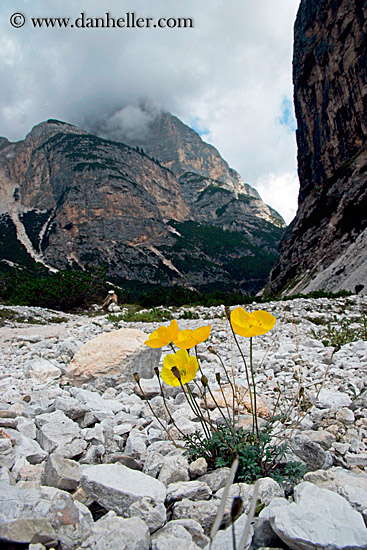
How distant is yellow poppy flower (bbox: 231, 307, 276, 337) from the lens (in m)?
1.50

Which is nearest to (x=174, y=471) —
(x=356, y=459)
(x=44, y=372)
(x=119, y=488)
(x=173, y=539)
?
(x=119, y=488)

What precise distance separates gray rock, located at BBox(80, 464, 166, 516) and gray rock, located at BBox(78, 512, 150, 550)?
21 centimetres

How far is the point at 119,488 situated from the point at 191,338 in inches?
34.0

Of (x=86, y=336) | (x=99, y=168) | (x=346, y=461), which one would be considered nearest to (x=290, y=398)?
(x=346, y=461)

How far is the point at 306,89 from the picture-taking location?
4925 cm

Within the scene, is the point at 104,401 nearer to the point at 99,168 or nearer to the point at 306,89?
the point at 306,89

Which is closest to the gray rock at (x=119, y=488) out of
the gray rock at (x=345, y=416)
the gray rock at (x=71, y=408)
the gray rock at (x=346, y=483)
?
the gray rock at (x=346, y=483)

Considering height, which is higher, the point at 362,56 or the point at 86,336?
the point at 362,56

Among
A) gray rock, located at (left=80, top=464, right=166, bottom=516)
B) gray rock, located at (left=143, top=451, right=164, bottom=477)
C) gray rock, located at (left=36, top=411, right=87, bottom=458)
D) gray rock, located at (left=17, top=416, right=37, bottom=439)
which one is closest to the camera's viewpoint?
gray rock, located at (left=80, top=464, right=166, bottom=516)

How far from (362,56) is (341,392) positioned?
4953 centimetres

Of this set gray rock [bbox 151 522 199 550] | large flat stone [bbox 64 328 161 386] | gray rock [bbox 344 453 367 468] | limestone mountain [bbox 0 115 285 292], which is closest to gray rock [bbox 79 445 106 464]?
gray rock [bbox 151 522 199 550]

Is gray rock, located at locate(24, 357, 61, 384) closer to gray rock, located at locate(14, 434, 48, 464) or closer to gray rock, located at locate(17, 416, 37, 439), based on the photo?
gray rock, located at locate(17, 416, 37, 439)

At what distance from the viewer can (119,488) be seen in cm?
158

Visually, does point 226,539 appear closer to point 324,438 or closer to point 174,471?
point 174,471
